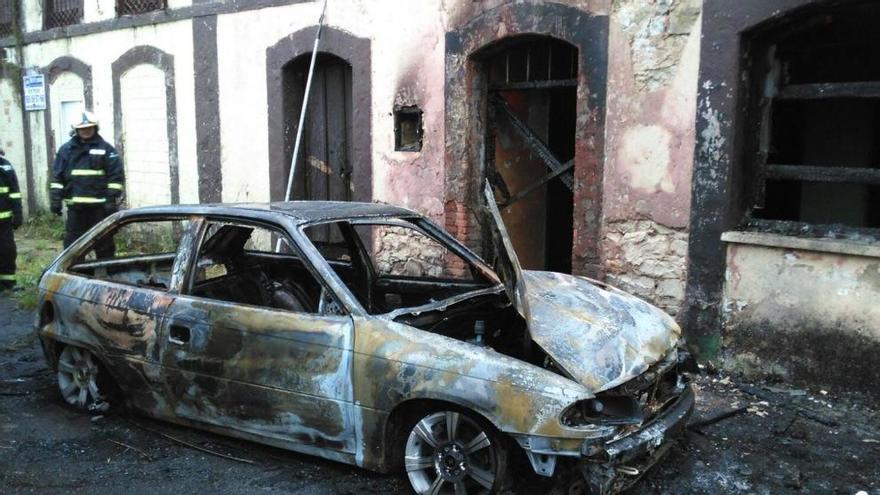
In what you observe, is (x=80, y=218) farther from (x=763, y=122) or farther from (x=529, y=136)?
(x=763, y=122)

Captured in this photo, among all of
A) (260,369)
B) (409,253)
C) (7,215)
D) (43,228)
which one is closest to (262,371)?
(260,369)

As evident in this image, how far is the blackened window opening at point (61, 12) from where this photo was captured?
11758mm

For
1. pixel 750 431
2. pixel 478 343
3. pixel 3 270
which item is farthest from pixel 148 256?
pixel 750 431

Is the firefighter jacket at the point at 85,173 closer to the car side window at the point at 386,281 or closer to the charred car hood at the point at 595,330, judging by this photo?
the car side window at the point at 386,281

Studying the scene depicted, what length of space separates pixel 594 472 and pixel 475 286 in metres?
1.61

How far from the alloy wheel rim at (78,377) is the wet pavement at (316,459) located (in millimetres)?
114

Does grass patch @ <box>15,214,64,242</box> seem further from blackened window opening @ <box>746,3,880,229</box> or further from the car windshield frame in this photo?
blackened window opening @ <box>746,3,880,229</box>

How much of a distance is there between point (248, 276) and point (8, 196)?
14.6ft

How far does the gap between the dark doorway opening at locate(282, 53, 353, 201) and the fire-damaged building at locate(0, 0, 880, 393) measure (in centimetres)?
3

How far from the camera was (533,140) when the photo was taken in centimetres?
725

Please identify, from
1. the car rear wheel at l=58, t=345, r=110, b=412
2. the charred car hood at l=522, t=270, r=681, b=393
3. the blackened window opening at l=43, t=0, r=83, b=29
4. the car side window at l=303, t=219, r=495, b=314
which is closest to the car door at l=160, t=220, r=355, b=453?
the car side window at l=303, t=219, r=495, b=314

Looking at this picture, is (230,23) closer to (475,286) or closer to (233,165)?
(233,165)

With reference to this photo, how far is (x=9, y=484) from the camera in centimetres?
393

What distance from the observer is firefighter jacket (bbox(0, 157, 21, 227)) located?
7888mm
